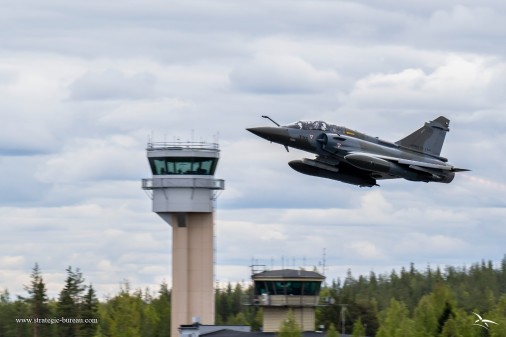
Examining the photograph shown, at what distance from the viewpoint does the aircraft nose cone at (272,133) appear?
76375 mm

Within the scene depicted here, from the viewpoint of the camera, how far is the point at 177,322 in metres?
110

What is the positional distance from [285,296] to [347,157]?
2764 centimetres

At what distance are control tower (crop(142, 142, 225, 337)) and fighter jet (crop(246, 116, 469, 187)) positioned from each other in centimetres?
3453

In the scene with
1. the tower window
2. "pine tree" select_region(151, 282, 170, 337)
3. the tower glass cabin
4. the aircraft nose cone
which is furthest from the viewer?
"pine tree" select_region(151, 282, 170, 337)

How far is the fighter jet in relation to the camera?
7650 centimetres

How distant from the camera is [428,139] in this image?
268ft

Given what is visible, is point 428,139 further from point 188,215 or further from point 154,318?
point 154,318

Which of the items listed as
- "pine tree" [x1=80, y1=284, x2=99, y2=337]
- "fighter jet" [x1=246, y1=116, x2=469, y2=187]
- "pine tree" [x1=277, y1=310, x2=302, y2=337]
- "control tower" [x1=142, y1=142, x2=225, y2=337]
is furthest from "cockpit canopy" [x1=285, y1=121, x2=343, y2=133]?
"pine tree" [x1=80, y1=284, x2=99, y2=337]

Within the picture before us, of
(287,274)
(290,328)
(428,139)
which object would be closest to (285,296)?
(287,274)

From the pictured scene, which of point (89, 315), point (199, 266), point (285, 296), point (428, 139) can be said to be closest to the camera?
point (428, 139)

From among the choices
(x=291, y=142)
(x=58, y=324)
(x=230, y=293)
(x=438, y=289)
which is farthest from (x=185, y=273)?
(x=230, y=293)

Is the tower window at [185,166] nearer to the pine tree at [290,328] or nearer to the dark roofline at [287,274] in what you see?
the dark roofline at [287,274]

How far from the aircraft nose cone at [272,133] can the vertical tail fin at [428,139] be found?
8.01m

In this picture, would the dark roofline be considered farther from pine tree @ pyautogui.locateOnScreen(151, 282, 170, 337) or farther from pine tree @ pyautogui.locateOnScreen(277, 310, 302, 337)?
pine tree @ pyautogui.locateOnScreen(151, 282, 170, 337)
